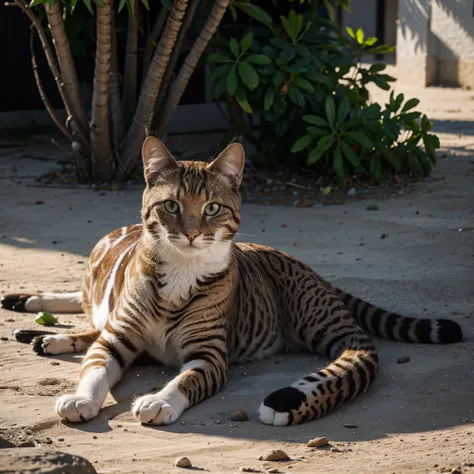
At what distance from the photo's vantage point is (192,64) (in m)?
11.1

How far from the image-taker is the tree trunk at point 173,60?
11125 millimetres

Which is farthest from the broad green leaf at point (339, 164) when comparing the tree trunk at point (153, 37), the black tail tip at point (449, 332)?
the black tail tip at point (449, 332)

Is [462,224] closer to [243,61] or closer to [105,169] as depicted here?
[243,61]

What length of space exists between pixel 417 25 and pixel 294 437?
753 inches

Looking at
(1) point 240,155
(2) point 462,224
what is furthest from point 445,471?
(2) point 462,224

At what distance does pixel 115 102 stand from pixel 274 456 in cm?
792

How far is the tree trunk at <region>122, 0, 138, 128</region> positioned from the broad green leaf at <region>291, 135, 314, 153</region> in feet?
6.98

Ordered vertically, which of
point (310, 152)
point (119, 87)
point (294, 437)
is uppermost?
point (119, 87)

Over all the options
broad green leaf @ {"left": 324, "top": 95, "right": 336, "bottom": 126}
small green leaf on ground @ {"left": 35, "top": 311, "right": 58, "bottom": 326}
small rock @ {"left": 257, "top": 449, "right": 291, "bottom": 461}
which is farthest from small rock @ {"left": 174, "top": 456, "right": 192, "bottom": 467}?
broad green leaf @ {"left": 324, "top": 95, "right": 336, "bottom": 126}

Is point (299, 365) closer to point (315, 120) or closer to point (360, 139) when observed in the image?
point (360, 139)

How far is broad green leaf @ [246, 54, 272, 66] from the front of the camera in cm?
1111

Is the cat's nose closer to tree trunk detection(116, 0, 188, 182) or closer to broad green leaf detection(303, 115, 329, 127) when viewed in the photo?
tree trunk detection(116, 0, 188, 182)

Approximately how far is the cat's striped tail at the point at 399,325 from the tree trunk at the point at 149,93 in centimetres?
482

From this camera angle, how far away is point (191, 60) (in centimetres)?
1107
